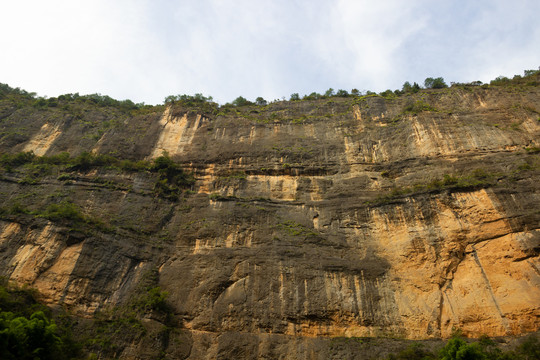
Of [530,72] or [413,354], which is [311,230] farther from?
[530,72]

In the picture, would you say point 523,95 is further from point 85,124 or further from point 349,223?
point 85,124

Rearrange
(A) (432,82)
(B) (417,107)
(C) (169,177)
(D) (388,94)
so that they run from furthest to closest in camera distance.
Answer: (A) (432,82), (D) (388,94), (B) (417,107), (C) (169,177)

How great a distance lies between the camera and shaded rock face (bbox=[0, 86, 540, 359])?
18.0 metres

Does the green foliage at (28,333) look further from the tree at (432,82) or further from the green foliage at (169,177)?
the tree at (432,82)

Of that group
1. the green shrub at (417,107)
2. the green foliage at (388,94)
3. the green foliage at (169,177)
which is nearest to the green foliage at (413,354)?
the green foliage at (169,177)

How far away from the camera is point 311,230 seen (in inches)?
883

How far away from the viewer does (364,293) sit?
1919 cm

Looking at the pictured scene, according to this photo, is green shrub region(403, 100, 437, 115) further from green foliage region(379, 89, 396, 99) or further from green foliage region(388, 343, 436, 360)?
green foliage region(388, 343, 436, 360)

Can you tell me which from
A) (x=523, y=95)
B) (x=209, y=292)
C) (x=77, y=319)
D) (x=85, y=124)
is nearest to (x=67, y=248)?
(x=77, y=319)

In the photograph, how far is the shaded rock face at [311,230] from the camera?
710 inches

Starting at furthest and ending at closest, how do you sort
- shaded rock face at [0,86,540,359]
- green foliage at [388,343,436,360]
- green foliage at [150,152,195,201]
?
green foliage at [150,152,195,201] → shaded rock face at [0,86,540,359] → green foliage at [388,343,436,360]

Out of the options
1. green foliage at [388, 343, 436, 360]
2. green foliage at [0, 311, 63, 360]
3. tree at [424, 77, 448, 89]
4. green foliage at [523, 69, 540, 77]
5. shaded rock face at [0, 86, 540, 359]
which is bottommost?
green foliage at [0, 311, 63, 360]

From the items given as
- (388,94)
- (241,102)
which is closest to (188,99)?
(241,102)

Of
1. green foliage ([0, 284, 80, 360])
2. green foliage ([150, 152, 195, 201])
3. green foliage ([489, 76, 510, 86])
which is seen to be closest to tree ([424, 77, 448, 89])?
green foliage ([489, 76, 510, 86])
